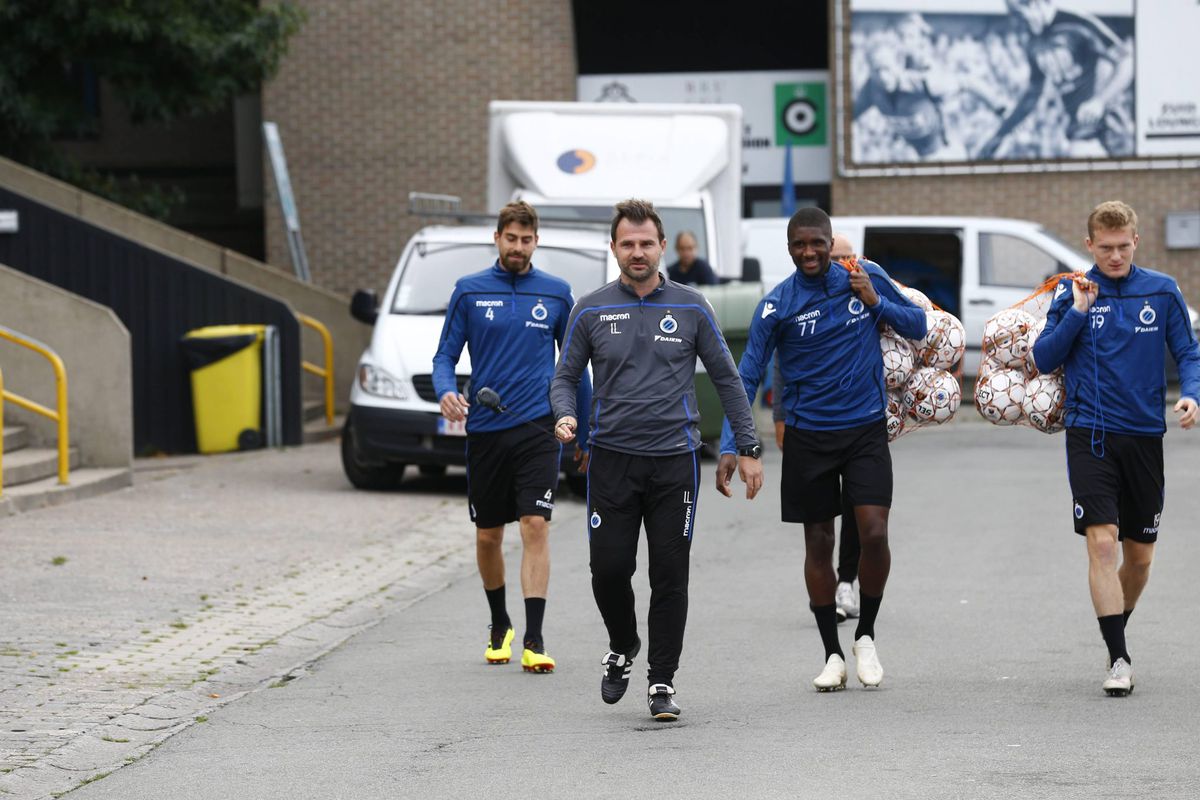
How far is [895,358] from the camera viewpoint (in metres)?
7.77

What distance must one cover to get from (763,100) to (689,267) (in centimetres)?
1000

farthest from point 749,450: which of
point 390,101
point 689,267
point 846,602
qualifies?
point 390,101

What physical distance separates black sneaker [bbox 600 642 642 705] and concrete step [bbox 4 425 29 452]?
8930 millimetres

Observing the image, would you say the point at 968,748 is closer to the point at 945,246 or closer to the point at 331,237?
the point at 945,246

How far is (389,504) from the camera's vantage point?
14547 mm

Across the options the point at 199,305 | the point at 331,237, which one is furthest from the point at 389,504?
the point at 331,237

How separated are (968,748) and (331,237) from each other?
21.3 meters

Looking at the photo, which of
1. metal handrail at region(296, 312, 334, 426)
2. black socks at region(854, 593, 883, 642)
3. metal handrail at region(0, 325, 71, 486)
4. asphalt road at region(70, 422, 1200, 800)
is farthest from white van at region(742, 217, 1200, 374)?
black socks at region(854, 593, 883, 642)

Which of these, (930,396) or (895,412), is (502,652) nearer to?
(895,412)

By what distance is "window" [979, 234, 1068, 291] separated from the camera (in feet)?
72.2

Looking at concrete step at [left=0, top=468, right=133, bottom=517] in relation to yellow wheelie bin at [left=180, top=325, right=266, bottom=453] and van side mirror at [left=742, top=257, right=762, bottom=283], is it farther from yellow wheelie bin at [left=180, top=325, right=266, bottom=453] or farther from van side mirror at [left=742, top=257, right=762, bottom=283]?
van side mirror at [left=742, top=257, right=762, bottom=283]

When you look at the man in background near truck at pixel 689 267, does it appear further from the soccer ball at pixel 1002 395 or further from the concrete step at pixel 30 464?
the soccer ball at pixel 1002 395

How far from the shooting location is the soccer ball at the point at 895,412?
308 inches

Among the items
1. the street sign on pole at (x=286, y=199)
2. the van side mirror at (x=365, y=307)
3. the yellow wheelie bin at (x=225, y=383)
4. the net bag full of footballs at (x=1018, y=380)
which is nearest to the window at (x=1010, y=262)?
the street sign on pole at (x=286, y=199)
